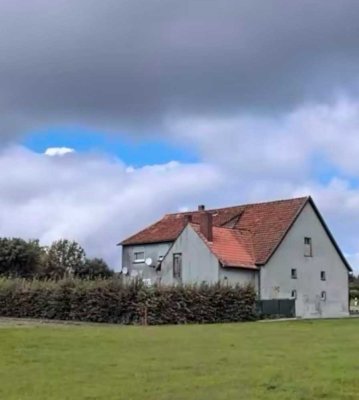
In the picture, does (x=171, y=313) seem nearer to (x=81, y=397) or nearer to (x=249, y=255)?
(x=249, y=255)

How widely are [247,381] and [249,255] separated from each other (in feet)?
143

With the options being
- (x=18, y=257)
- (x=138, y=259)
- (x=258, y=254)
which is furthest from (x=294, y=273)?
(x=18, y=257)

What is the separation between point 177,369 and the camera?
44.1 ft

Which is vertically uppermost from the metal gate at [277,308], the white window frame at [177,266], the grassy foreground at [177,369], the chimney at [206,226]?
the chimney at [206,226]

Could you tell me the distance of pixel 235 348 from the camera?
18.6m

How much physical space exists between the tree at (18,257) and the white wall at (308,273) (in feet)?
123

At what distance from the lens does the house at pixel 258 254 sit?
5375cm

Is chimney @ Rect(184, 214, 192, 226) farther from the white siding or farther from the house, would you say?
the white siding

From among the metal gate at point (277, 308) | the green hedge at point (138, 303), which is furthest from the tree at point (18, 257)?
the metal gate at point (277, 308)

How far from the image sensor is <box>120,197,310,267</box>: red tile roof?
54.3 m

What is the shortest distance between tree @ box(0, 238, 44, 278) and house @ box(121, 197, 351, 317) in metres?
24.2

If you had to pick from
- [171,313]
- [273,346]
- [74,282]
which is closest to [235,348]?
[273,346]

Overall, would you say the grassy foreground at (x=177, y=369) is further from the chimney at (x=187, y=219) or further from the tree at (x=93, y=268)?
the tree at (x=93, y=268)

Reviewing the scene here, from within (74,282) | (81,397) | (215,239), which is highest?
(215,239)
